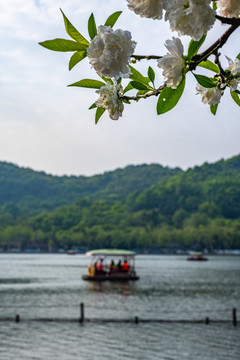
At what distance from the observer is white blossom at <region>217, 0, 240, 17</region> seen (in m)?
1.46

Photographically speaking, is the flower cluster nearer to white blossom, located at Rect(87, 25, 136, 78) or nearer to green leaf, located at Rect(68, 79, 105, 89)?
white blossom, located at Rect(87, 25, 136, 78)

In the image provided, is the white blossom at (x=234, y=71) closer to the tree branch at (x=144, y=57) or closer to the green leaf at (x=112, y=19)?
the tree branch at (x=144, y=57)

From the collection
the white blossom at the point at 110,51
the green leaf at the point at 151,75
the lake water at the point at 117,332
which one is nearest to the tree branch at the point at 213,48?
the white blossom at the point at 110,51

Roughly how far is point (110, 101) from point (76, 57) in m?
0.25

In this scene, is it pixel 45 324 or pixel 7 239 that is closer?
pixel 45 324

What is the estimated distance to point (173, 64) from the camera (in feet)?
5.53

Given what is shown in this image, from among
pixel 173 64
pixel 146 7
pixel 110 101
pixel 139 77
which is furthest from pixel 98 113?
pixel 146 7

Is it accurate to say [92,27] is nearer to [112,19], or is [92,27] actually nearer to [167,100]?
[112,19]

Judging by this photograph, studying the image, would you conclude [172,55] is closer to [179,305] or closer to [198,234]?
[179,305]

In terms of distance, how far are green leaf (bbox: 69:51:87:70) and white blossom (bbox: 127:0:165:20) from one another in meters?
0.37

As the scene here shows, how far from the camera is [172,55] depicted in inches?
65.4

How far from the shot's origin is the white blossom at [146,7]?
1528 millimetres

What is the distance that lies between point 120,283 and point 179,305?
47.6 feet

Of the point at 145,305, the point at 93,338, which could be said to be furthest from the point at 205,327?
the point at 145,305
